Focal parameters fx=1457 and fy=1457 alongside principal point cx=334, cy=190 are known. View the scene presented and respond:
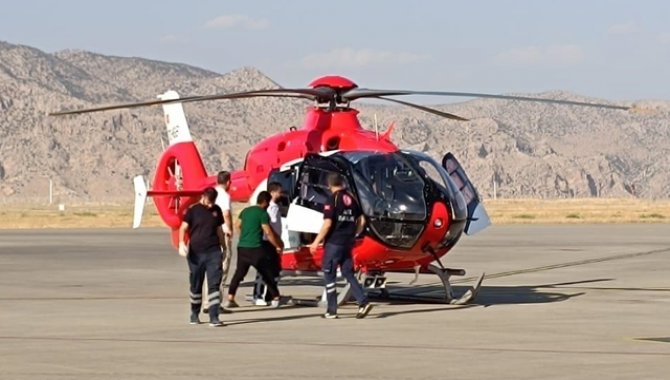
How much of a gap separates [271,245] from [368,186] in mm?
1497

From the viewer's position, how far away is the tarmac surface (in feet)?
41.3

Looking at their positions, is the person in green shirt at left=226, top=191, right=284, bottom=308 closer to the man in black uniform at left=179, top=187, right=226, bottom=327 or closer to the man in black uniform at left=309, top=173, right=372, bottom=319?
the man in black uniform at left=309, top=173, right=372, bottom=319

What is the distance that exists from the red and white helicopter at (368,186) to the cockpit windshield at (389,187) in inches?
0.5

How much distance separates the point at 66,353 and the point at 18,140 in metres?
145

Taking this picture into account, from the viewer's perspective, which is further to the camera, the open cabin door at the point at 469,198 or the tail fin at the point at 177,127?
the tail fin at the point at 177,127

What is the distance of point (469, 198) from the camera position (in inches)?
801

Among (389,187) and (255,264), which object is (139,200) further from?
(389,187)

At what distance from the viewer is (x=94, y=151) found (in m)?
157

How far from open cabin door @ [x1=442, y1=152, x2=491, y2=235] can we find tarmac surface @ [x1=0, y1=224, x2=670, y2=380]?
3.57 ft

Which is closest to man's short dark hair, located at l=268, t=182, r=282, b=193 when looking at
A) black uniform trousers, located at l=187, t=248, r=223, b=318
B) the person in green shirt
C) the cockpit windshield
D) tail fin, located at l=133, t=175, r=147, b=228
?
the person in green shirt

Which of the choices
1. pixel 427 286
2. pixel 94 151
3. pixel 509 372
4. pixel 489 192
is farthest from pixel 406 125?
pixel 509 372

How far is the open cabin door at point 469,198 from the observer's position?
66.3ft

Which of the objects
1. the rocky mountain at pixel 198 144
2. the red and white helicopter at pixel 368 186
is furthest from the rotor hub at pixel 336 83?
the rocky mountain at pixel 198 144

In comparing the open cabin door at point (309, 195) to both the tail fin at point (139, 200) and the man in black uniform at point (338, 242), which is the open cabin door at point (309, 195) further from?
the tail fin at point (139, 200)
